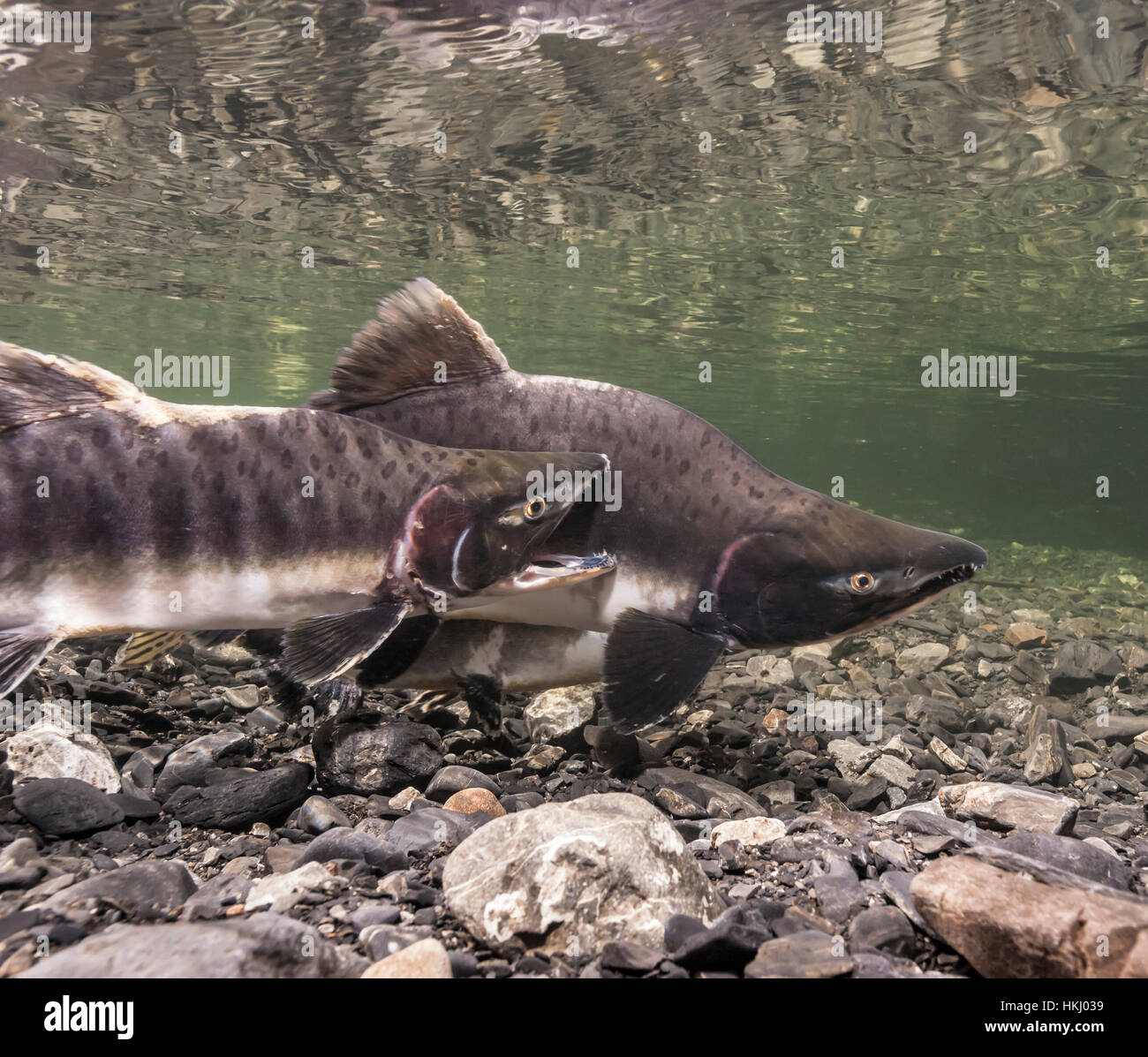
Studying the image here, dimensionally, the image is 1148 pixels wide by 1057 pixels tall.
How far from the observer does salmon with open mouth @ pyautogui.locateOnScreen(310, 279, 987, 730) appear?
160 inches

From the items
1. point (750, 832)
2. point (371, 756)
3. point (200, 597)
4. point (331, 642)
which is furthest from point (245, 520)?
point (750, 832)

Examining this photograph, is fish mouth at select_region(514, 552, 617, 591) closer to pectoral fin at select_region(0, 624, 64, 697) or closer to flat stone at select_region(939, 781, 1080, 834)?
pectoral fin at select_region(0, 624, 64, 697)

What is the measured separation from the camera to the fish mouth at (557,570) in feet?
12.8

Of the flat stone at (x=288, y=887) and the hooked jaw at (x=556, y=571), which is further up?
the hooked jaw at (x=556, y=571)

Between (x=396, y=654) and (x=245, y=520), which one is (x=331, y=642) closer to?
(x=245, y=520)

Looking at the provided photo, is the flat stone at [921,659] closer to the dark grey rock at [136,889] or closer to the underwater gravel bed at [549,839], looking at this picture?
the underwater gravel bed at [549,839]

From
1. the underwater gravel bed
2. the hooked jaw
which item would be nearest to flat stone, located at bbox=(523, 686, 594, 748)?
the underwater gravel bed

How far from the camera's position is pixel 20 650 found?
3.18 m

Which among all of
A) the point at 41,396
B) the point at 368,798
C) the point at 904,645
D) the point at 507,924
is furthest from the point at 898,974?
the point at 904,645

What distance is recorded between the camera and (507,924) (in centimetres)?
241

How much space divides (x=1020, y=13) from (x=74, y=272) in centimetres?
2220

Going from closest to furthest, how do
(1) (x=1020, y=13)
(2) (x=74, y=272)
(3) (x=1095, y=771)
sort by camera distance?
(3) (x=1095, y=771)
(1) (x=1020, y=13)
(2) (x=74, y=272)

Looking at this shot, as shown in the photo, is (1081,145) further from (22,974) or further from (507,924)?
(22,974)

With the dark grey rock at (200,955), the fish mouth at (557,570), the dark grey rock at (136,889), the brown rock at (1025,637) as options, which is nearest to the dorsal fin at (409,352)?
the fish mouth at (557,570)
